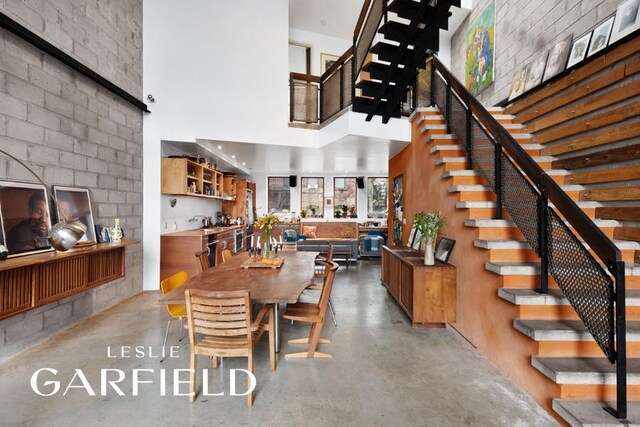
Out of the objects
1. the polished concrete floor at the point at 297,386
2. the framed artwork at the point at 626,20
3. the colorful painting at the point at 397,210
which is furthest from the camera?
the colorful painting at the point at 397,210

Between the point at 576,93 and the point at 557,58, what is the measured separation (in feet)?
2.67

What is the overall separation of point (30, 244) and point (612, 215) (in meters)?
6.19

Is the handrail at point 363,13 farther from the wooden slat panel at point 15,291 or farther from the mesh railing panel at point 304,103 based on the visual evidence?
the wooden slat panel at point 15,291

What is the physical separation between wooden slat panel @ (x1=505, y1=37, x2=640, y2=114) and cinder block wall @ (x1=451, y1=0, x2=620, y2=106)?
0.61 metres

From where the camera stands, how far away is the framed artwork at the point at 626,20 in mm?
3084

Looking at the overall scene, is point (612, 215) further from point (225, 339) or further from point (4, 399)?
point (4, 399)

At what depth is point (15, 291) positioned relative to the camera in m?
2.76

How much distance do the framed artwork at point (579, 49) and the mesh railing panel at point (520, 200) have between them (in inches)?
76.0

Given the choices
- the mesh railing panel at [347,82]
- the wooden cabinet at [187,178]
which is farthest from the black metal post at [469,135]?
the wooden cabinet at [187,178]

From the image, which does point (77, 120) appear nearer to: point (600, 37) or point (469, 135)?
point (469, 135)

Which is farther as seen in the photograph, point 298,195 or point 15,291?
point 298,195

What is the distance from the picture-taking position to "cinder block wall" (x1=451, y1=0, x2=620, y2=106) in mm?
3914

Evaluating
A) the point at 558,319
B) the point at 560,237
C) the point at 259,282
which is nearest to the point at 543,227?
the point at 560,237

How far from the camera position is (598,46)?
3.51 meters
